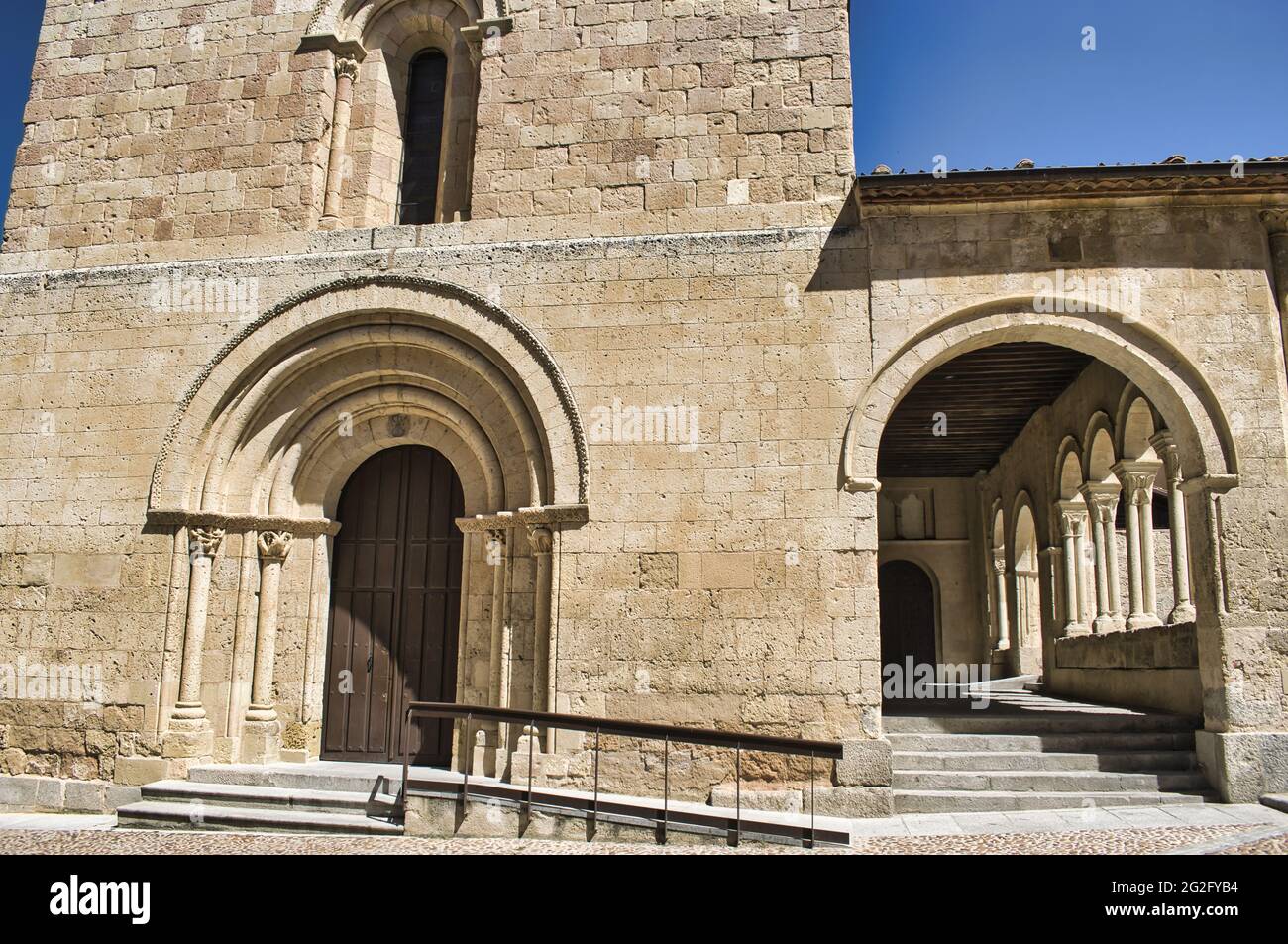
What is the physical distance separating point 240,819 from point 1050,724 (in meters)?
6.29

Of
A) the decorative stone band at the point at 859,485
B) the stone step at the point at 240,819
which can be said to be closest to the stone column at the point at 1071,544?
the decorative stone band at the point at 859,485

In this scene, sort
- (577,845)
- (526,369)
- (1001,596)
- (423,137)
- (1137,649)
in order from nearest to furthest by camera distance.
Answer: (577,845), (526,369), (1137,649), (423,137), (1001,596)

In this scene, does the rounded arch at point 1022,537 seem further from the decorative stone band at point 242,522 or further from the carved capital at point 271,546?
the carved capital at point 271,546

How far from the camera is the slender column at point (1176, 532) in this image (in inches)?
320

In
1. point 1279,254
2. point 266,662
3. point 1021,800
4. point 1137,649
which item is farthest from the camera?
point 1137,649

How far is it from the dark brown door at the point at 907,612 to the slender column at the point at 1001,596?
1.36 m

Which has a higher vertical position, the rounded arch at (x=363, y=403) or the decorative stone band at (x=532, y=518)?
the rounded arch at (x=363, y=403)

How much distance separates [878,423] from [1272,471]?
9.30ft

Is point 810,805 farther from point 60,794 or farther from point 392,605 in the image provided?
point 60,794

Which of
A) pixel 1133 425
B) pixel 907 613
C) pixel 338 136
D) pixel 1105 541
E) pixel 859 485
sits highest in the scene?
pixel 338 136

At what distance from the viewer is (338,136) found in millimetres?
9125

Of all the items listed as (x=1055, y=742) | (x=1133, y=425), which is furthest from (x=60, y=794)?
(x=1133, y=425)
